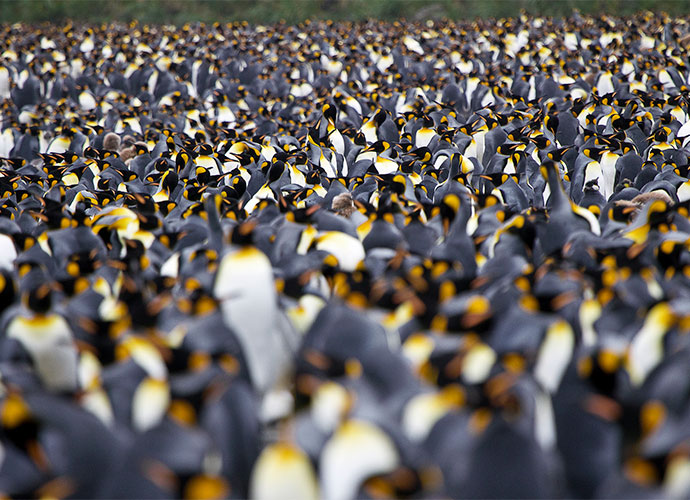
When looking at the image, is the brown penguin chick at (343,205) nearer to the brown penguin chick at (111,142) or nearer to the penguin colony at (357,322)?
the penguin colony at (357,322)

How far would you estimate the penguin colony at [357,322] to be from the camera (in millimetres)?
1685

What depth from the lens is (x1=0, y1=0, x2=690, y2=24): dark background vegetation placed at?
15633 millimetres

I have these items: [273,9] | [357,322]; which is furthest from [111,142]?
[273,9]

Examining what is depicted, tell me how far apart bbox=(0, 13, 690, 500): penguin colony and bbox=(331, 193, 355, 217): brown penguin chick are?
13 mm

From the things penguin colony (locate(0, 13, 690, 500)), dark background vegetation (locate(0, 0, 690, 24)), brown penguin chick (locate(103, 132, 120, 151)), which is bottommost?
dark background vegetation (locate(0, 0, 690, 24))

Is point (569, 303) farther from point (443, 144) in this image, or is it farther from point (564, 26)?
point (564, 26)

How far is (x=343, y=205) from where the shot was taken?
3.85 metres

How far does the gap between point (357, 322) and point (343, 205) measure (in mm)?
1752

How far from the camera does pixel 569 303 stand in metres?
2.21

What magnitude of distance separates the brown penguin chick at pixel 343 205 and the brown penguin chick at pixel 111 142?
344 centimetres

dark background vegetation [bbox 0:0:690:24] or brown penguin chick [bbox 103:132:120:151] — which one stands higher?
brown penguin chick [bbox 103:132:120:151]

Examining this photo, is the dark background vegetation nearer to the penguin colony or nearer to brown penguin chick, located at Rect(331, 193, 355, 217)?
the penguin colony

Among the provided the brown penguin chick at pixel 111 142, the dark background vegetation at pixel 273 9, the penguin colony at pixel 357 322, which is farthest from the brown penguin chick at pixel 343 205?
the dark background vegetation at pixel 273 9

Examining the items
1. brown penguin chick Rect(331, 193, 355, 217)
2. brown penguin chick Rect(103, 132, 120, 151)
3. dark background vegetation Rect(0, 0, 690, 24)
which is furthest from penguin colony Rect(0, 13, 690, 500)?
dark background vegetation Rect(0, 0, 690, 24)
